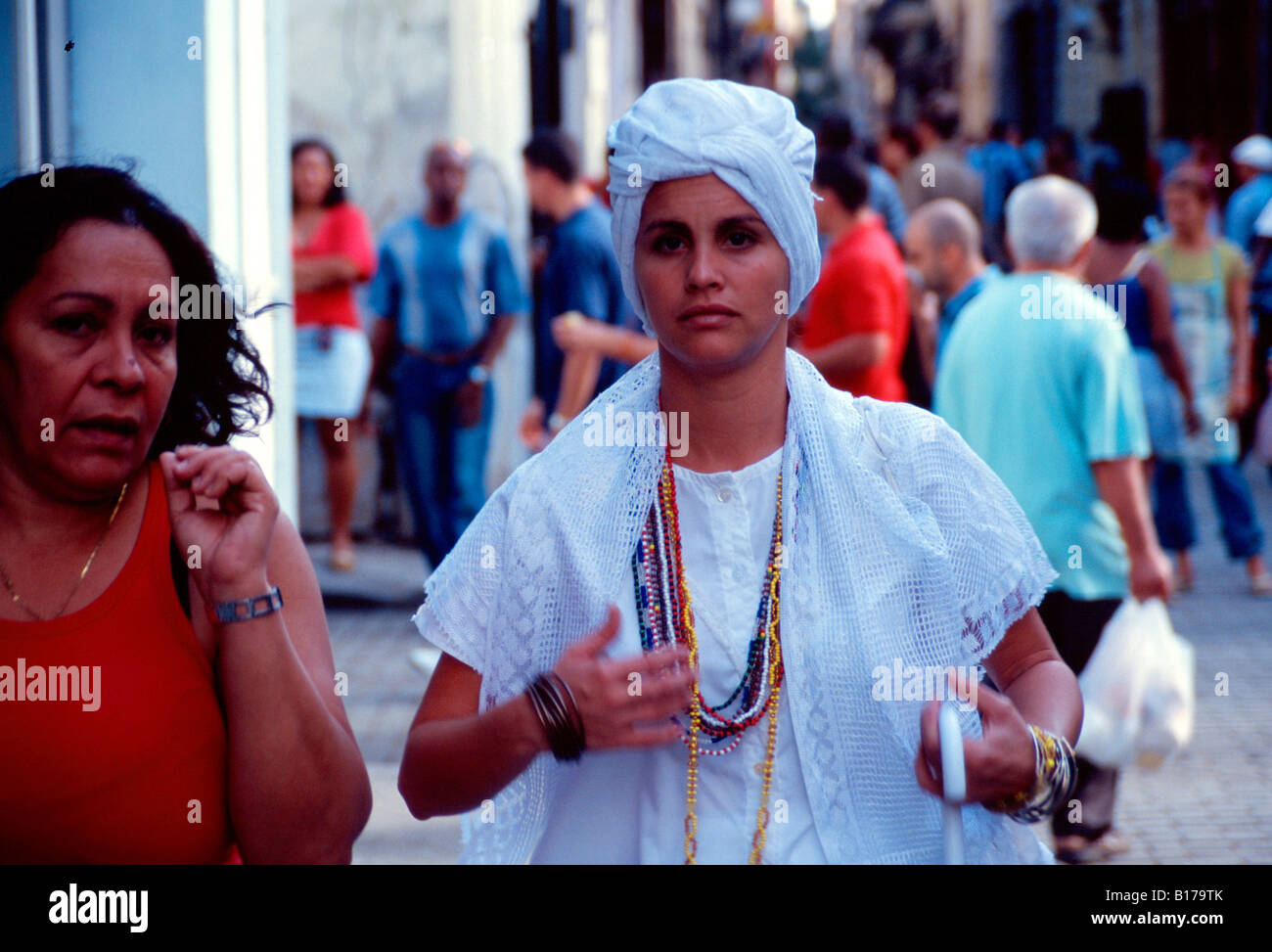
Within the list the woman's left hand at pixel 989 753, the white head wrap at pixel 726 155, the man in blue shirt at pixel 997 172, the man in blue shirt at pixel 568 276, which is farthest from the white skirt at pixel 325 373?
the man in blue shirt at pixel 997 172

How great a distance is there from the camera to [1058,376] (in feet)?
15.6

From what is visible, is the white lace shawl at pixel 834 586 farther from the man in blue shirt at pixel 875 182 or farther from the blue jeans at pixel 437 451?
the man in blue shirt at pixel 875 182

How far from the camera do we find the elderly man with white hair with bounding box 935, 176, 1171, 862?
464cm

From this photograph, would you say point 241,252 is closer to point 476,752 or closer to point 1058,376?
point 1058,376

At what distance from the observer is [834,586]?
7.24ft

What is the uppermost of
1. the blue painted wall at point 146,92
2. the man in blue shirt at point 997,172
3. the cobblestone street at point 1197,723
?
the man in blue shirt at point 997,172

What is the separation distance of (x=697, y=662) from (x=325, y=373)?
274 inches

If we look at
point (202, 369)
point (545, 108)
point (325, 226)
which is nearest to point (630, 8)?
point (545, 108)

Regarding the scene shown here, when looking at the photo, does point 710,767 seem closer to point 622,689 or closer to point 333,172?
point 622,689

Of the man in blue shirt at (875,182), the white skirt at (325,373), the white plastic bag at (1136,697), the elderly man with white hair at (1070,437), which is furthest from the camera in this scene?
the man in blue shirt at (875,182)

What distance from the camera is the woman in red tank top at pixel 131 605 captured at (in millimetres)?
2098

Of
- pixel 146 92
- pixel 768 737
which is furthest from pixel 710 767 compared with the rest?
pixel 146 92

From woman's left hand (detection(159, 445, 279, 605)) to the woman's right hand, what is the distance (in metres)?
0.41

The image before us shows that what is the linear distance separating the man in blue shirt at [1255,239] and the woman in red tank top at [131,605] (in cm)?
1073
